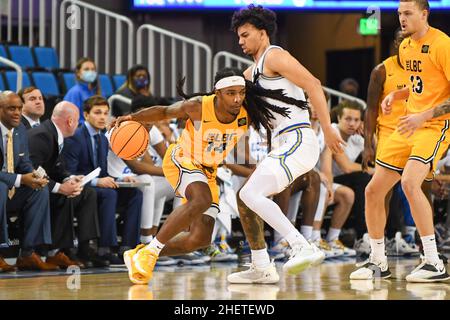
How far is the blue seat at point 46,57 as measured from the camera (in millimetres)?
12203

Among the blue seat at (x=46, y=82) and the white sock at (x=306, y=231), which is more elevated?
the blue seat at (x=46, y=82)

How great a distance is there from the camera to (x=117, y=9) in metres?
14.4

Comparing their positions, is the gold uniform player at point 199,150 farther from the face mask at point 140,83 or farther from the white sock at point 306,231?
the face mask at point 140,83

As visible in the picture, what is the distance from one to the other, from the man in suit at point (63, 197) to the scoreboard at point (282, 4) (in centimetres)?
517

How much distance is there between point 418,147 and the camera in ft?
21.8

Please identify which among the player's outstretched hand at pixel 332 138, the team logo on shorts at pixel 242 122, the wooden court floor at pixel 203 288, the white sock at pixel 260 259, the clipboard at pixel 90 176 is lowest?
the wooden court floor at pixel 203 288

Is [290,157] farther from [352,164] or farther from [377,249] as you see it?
[352,164]

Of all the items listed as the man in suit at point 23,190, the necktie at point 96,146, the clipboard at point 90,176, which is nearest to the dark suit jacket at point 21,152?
the man in suit at point 23,190

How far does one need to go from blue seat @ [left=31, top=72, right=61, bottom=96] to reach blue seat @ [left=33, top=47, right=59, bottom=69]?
2.96ft

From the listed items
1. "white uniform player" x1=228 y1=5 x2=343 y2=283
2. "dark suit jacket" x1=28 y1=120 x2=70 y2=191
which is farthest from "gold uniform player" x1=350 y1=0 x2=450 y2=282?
"dark suit jacket" x1=28 y1=120 x2=70 y2=191

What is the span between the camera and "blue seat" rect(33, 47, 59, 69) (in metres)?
12.2

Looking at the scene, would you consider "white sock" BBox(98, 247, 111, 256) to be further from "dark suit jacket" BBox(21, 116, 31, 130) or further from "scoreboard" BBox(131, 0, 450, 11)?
"scoreboard" BBox(131, 0, 450, 11)
